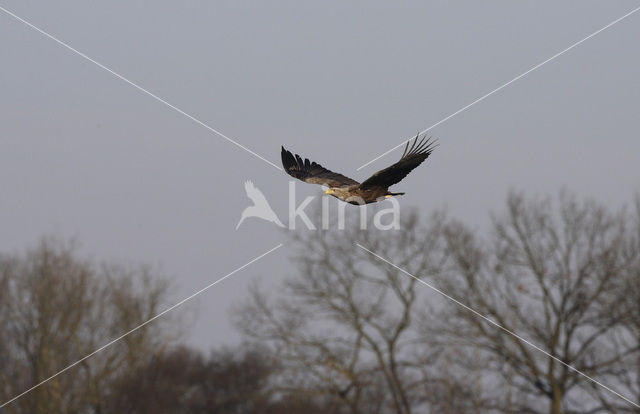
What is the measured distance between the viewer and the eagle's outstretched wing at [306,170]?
18.0m

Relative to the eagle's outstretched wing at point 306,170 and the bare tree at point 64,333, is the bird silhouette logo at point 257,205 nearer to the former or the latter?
the eagle's outstretched wing at point 306,170

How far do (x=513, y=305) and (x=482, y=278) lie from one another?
2.18 meters

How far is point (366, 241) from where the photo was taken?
45469mm

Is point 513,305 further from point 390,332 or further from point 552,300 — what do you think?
point 390,332

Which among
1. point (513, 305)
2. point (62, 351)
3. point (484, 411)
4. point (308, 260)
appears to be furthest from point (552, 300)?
point (62, 351)

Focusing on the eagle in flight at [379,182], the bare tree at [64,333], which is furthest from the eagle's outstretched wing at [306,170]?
the bare tree at [64,333]

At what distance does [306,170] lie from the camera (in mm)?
18672

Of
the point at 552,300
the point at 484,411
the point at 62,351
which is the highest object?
the point at 62,351

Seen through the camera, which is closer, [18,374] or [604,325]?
[604,325]

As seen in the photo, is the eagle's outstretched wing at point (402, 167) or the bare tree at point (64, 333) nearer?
the eagle's outstretched wing at point (402, 167)

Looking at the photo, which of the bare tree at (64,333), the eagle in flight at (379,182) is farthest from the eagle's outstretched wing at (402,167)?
the bare tree at (64,333)

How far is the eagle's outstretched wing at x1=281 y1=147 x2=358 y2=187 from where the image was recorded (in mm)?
18044

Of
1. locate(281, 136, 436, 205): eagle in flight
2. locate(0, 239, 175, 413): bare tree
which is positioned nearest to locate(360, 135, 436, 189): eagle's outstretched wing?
locate(281, 136, 436, 205): eagle in flight

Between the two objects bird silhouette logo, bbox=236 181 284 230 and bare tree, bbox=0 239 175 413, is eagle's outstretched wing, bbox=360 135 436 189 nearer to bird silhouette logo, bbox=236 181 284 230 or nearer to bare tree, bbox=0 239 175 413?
bird silhouette logo, bbox=236 181 284 230
